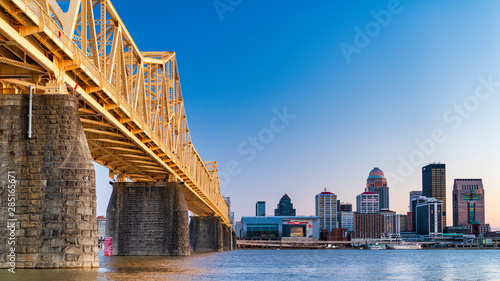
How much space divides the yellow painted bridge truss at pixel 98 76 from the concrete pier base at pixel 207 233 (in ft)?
184

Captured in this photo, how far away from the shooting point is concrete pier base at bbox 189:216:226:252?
401ft

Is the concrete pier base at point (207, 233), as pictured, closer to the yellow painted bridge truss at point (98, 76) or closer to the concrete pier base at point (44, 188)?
the yellow painted bridge truss at point (98, 76)

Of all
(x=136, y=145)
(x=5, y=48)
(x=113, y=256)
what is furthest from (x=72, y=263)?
(x=113, y=256)

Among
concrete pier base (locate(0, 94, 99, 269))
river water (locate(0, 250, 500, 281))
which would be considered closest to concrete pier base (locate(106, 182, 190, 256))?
river water (locate(0, 250, 500, 281))

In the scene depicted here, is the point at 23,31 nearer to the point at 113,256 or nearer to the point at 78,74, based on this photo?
the point at 78,74

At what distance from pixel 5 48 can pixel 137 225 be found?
39078 mm

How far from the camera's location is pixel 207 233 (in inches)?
4902

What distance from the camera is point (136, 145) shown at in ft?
155

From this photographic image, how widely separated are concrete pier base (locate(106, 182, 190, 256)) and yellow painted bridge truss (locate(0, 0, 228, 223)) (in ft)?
6.08

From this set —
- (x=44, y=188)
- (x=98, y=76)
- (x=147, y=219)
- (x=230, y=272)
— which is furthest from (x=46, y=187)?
(x=147, y=219)

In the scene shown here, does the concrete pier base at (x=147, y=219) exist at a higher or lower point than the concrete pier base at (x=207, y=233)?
higher

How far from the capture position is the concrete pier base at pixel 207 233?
122125mm

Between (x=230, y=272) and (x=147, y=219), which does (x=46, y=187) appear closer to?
(x=230, y=272)

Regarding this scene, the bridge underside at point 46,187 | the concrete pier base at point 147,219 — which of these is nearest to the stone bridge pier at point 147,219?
the concrete pier base at point 147,219
